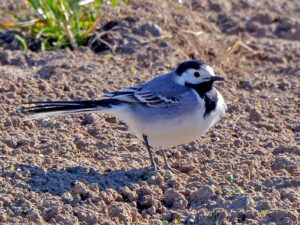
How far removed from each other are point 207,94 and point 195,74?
0.72ft

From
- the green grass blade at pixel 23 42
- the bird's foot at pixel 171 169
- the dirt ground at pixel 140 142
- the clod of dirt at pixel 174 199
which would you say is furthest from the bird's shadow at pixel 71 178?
the green grass blade at pixel 23 42

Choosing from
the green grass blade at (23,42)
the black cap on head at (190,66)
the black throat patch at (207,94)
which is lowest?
the black throat patch at (207,94)

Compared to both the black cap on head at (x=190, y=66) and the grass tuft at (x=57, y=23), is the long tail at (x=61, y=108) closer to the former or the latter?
the black cap on head at (x=190, y=66)

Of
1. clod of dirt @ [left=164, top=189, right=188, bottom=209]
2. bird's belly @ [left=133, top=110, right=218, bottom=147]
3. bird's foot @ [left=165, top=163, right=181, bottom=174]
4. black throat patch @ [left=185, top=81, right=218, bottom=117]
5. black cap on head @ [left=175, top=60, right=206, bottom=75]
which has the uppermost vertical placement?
black cap on head @ [left=175, top=60, right=206, bottom=75]

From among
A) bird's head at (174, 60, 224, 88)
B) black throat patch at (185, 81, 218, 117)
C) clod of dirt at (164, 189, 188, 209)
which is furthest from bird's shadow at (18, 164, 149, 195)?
bird's head at (174, 60, 224, 88)

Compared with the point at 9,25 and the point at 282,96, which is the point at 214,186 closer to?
the point at 282,96

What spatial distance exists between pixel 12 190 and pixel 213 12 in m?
5.64

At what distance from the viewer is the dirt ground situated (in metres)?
5.51

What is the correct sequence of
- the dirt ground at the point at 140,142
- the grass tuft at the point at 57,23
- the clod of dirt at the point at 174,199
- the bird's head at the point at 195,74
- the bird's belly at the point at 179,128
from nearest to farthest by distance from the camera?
1. the dirt ground at the point at 140,142
2. the clod of dirt at the point at 174,199
3. the bird's belly at the point at 179,128
4. the bird's head at the point at 195,74
5. the grass tuft at the point at 57,23

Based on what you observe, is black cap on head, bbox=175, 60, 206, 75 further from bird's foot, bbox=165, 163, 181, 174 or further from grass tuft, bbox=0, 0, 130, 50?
grass tuft, bbox=0, 0, 130, 50

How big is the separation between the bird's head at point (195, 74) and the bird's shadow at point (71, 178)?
3.01 ft

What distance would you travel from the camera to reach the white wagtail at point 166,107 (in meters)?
6.04

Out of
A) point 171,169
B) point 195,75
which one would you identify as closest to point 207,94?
point 195,75

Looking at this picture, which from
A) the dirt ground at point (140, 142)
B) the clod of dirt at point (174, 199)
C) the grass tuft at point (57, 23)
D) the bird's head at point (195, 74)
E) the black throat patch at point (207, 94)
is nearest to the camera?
the dirt ground at point (140, 142)
